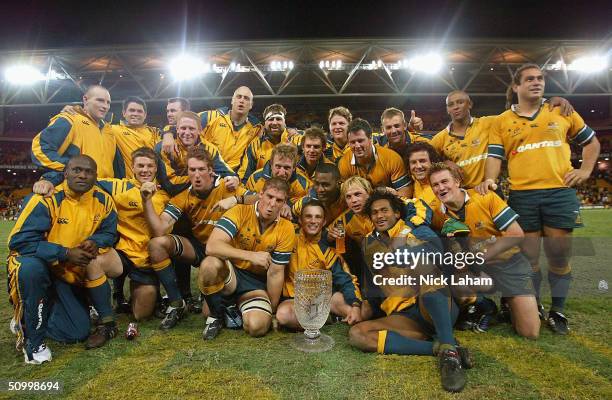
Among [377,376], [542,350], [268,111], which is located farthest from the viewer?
[268,111]

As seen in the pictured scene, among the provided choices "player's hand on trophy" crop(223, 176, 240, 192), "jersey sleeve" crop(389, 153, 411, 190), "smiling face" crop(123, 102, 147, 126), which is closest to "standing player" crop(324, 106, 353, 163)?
"jersey sleeve" crop(389, 153, 411, 190)

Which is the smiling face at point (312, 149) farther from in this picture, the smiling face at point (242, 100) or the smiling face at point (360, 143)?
the smiling face at point (242, 100)

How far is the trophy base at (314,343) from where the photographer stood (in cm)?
250

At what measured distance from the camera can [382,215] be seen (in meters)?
2.79

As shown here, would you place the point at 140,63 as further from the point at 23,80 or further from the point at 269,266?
the point at 269,266

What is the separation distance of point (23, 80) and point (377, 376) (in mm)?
17009

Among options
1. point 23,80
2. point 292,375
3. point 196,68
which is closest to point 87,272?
point 292,375

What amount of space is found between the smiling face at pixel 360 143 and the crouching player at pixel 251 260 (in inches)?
41.9

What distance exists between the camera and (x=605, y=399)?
1842 mm

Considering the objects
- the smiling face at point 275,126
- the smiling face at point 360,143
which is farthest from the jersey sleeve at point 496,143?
the smiling face at point 275,126

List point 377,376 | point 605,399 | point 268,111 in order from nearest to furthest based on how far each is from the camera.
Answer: point 605,399
point 377,376
point 268,111

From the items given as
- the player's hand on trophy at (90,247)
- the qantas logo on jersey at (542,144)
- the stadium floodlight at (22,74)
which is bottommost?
the player's hand on trophy at (90,247)

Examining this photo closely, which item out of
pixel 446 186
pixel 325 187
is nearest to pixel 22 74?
pixel 325 187

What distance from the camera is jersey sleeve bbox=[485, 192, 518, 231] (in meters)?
2.87
